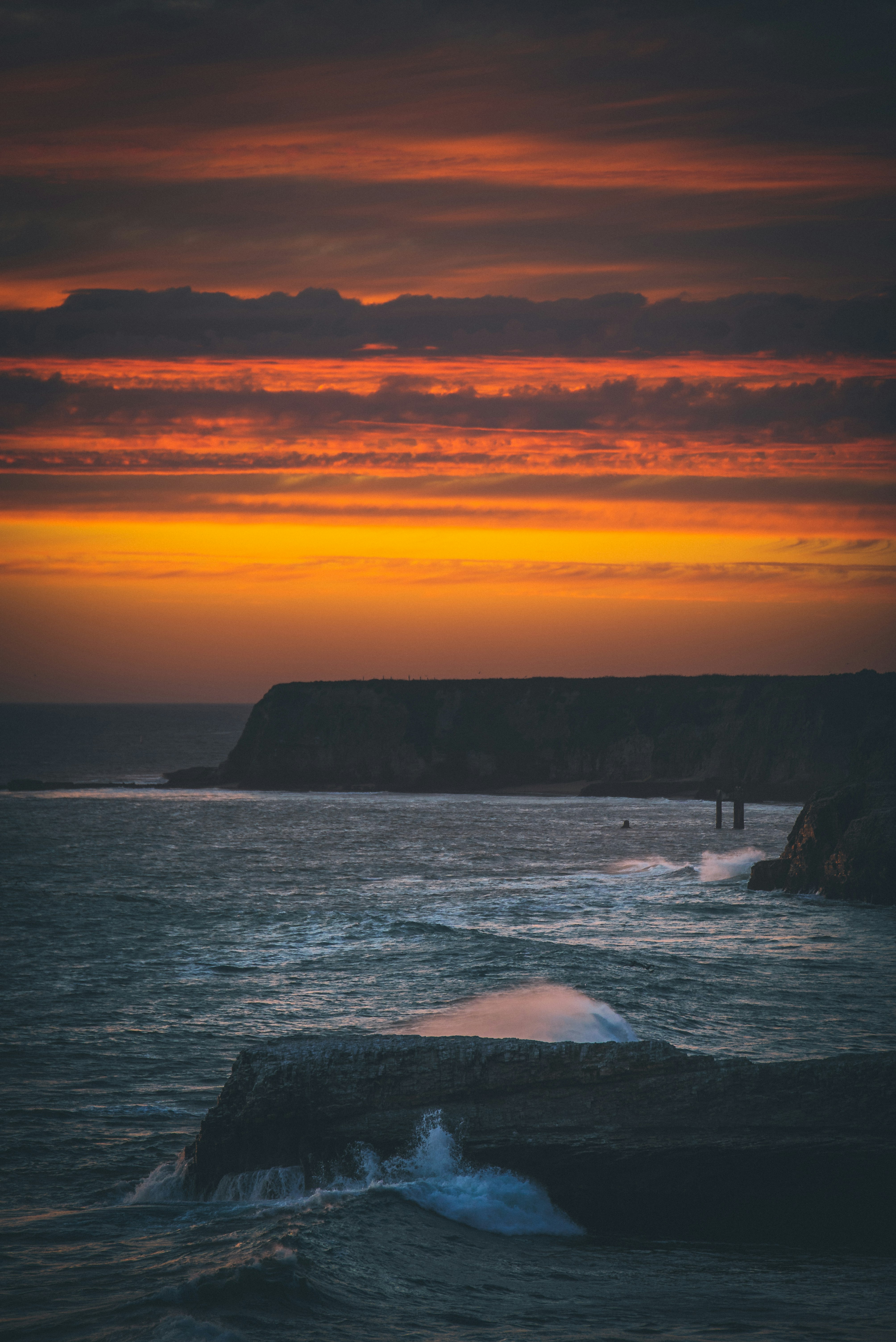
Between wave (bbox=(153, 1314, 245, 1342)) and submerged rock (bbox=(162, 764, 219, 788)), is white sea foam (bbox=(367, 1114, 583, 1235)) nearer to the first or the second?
wave (bbox=(153, 1314, 245, 1342))

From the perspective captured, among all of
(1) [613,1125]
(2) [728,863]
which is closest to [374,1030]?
(1) [613,1125]

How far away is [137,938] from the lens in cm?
3052

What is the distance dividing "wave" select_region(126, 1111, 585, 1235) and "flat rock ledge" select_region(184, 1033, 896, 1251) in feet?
0.37

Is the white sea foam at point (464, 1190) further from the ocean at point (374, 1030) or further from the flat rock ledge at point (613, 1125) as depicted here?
the flat rock ledge at point (613, 1125)

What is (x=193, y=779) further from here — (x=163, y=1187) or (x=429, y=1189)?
(x=429, y=1189)

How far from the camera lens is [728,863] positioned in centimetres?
5000

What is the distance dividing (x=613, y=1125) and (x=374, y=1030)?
7.96m

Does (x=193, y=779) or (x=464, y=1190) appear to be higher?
(x=464, y=1190)

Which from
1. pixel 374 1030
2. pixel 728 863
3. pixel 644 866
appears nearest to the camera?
pixel 374 1030

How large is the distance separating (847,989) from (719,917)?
1103 centimetres

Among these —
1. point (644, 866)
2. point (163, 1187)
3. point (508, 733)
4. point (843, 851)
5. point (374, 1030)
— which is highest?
point (508, 733)

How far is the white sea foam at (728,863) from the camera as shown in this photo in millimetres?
46125

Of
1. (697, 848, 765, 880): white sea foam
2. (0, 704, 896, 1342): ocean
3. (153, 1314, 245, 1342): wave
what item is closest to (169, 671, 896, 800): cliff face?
(697, 848, 765, 880): white sea foam

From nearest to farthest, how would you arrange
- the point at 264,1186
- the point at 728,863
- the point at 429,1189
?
the point at 429,1189
the point at 264,1186
the point at 728,863
